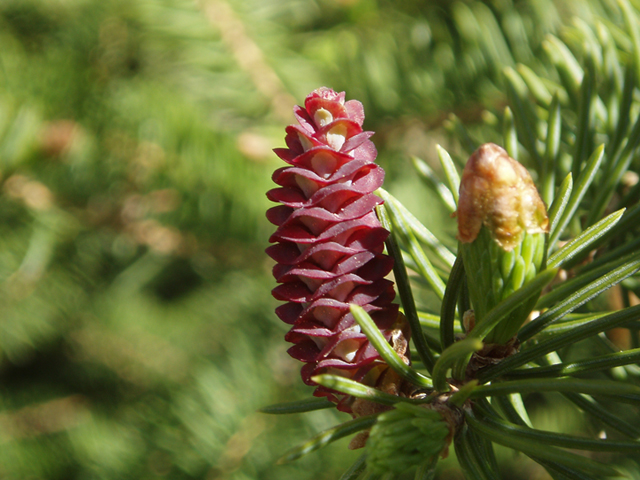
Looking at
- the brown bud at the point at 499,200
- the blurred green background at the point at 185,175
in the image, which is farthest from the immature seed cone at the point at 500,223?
the blurred green background at the point at 185,175

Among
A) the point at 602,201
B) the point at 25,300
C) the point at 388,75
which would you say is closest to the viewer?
the point at 602,201

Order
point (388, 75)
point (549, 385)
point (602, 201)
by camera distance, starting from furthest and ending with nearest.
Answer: point (388, 75) < point (602, 201) < point (549, 385)

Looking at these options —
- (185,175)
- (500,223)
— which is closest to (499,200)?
(500,223)

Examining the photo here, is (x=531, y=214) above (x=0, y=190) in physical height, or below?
below

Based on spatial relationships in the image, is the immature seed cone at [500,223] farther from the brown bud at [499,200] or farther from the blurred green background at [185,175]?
the blurred green background at [185,175]

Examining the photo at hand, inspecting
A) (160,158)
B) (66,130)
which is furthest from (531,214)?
(66,130)

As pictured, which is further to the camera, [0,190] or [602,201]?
[0,190]

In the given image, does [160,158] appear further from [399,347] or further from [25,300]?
[399,347]

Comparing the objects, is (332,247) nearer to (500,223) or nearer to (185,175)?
(500,223)
